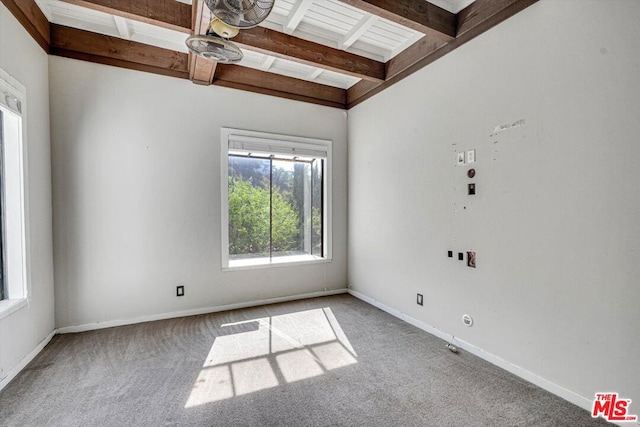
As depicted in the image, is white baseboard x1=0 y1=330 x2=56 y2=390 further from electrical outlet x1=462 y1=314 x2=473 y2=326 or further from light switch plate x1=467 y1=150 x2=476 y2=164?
light switch plate x1=467 y1=150 x2=476 y2=164

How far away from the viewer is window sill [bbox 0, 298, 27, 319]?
2.00 meters

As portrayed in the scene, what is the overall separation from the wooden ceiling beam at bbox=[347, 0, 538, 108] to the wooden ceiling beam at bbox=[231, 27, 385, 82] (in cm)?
23

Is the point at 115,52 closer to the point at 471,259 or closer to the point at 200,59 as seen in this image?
the point at 200,59

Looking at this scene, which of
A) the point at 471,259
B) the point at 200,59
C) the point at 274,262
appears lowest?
the point at 274,262

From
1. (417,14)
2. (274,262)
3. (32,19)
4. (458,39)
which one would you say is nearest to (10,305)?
(32,19)

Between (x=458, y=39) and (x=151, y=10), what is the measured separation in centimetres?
259

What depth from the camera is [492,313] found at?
2307 millimetres

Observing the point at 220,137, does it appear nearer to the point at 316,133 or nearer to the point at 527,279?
the point at 316,133

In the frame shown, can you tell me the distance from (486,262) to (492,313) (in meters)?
0.40

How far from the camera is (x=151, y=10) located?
7.60ft

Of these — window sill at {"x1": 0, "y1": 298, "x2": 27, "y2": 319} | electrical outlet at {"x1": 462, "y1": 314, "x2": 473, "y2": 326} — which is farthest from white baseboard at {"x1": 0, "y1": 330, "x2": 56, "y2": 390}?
electrical outlet at {"x1": 462, "y1": 314, "x2": 473, "y2": 326}

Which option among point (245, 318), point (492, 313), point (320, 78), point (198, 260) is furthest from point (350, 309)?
point (320, 78)

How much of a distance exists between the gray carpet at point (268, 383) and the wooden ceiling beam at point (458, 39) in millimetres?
2700

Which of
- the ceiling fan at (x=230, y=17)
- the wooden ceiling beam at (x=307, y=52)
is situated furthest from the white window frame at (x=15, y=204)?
the wooden ceiling beam at (x=307, y=52)
